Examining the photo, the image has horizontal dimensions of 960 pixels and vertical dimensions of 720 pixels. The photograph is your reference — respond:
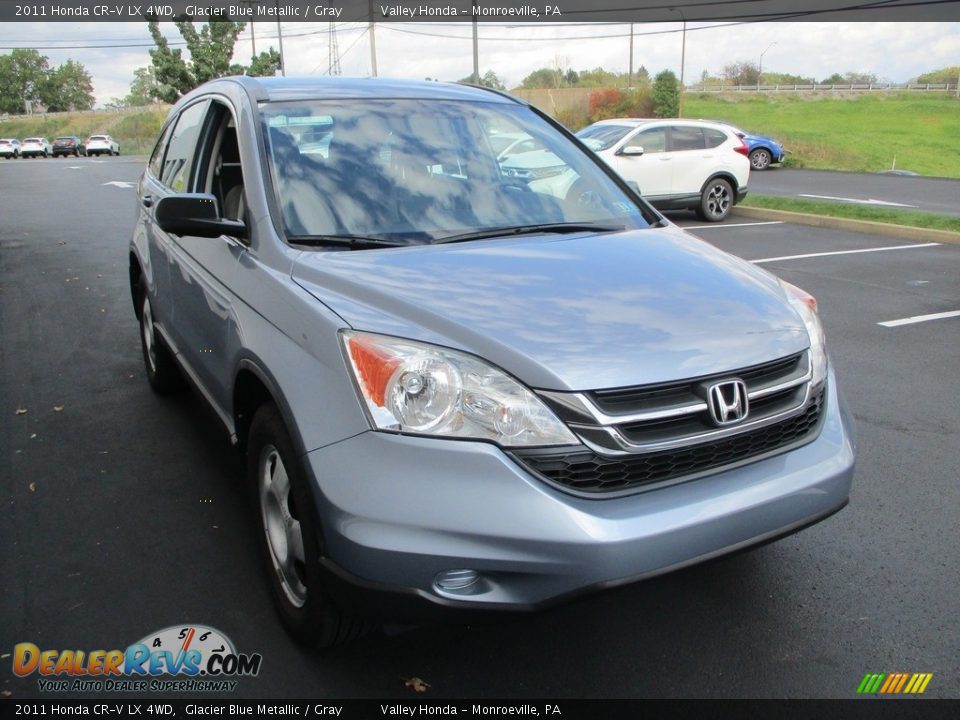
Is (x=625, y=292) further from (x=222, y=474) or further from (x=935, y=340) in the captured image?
(x=935, y=340)

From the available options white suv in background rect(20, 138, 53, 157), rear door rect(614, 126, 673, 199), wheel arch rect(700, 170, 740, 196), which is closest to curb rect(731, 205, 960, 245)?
wheel arch rect(700, 170, 740, 196)

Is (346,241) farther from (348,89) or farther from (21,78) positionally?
(21,78)

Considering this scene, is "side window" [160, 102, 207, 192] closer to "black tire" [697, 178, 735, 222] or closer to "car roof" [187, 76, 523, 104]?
"car roof" [187, 76, 523, 104]

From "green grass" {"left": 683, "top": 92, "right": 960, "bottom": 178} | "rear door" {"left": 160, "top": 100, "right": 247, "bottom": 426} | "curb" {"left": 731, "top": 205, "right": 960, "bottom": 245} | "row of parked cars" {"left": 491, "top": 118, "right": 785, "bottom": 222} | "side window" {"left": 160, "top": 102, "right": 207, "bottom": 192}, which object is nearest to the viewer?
"rear door" {"left": 160, "top": 100, "right": 247, "bottom": 426}

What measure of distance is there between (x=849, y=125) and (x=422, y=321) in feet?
206

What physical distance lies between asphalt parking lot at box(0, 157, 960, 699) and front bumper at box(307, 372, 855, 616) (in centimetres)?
10

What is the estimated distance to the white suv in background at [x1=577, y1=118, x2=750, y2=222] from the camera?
14453mm

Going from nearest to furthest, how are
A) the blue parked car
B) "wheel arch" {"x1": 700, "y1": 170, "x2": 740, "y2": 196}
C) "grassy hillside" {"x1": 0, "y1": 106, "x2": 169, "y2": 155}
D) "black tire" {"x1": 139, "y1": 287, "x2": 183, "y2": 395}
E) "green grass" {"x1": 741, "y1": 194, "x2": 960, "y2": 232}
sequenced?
"black tire" {"x1": 139, "y1": 287, "x2": 183, "y2": 395} < "green grass" {"x1": 741, "y1": 194, "x2": 960, "y2": 232} < "wheel arch" {"x1": 700, "y1": 170, "x2": 740, "y2": 196} < the blue parked car < "grassy hillside" {"x1": 0, "y1": 106, "x2": 169, "y2": 155}

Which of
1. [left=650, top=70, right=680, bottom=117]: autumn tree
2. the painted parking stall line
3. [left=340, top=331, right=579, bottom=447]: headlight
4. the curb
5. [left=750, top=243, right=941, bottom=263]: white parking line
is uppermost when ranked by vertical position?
[left=650, top=70, right=680, bottom=117]: autumn tree

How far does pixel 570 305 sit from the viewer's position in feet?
8.46

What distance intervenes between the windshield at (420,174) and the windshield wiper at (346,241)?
0.07 ft

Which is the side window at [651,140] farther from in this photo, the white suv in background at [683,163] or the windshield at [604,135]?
the windshield at [604,135]

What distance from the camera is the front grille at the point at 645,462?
225 cm

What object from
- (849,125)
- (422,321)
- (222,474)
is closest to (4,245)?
(222,474)
